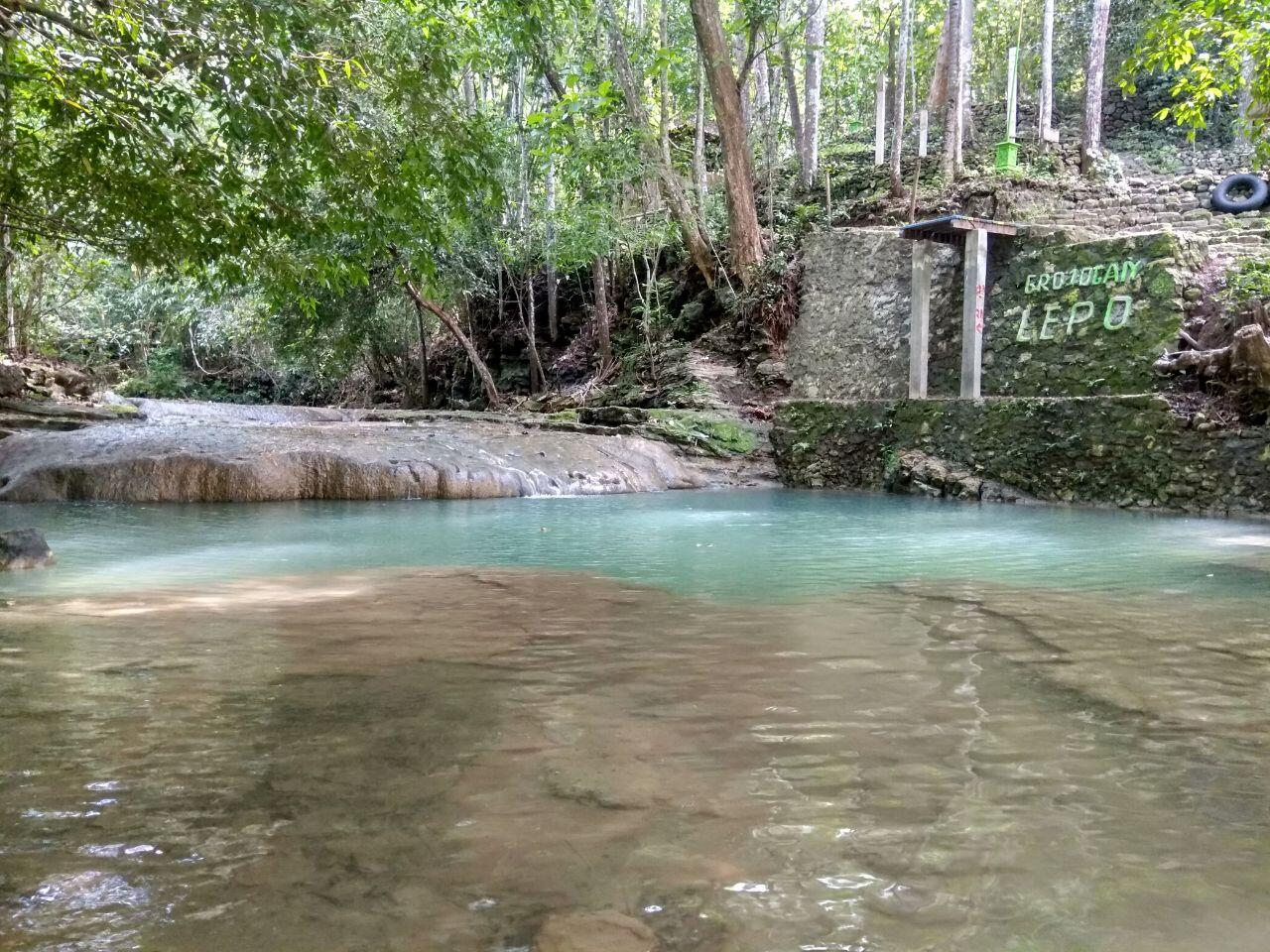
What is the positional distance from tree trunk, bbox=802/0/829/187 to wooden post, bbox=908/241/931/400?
233 inches

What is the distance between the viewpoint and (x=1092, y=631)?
3.64 m

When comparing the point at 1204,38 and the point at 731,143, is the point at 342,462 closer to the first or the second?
the point at 731,143

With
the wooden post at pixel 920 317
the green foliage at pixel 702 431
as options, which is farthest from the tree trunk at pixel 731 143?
the wooden post at pixel 920 317

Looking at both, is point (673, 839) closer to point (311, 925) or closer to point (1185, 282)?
point (311, 925)

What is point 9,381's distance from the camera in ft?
42.9

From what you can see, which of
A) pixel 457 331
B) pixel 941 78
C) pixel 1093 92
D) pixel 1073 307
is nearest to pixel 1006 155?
pixel 1093 92

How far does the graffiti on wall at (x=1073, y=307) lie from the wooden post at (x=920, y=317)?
1.01 meters

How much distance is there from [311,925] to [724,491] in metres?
11.1

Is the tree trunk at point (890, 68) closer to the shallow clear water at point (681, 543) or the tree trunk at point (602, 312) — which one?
the tree trunk at point (602, 312)

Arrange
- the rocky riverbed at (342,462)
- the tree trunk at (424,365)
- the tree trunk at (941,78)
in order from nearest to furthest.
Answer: the rocky riverbed at (342,462) < the tree trunk at (424,365) < the tree trunk at (941,78)

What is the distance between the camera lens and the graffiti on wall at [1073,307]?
10406 millimetres

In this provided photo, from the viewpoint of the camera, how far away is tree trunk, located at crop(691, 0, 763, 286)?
14.6m

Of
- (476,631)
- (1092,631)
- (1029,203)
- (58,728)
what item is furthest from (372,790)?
(1029,203)

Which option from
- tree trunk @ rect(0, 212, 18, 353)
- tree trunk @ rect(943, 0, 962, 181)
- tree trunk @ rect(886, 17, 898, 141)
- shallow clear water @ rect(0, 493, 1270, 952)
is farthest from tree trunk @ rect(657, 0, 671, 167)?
shallow clear water @ rect(0, 493, 1270, 952)
